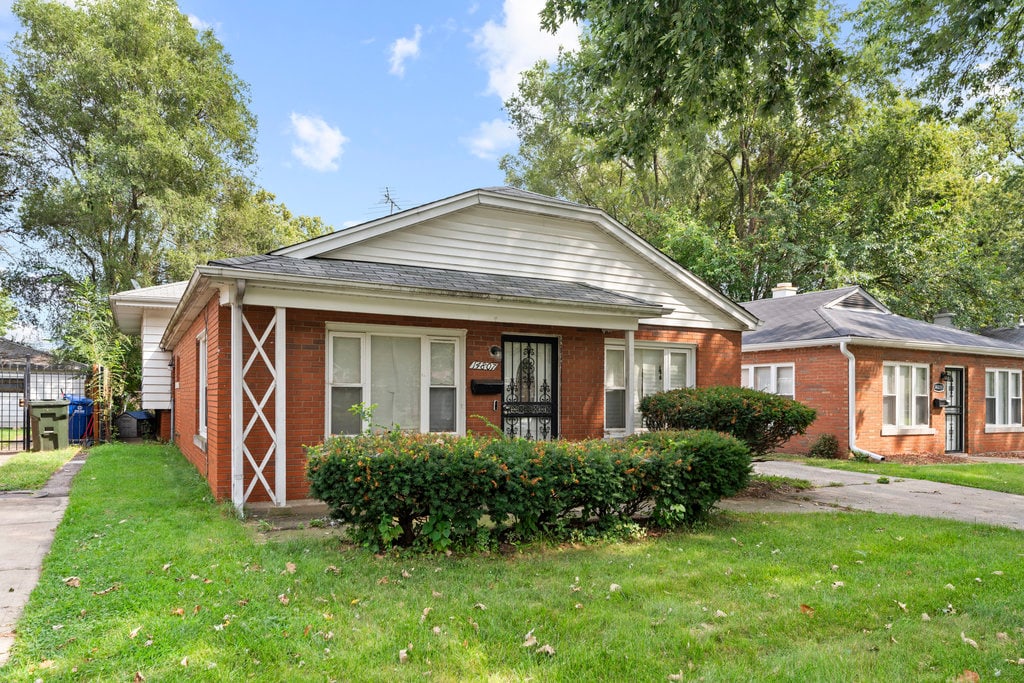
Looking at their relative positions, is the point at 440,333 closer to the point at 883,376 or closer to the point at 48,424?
the point at 48,424

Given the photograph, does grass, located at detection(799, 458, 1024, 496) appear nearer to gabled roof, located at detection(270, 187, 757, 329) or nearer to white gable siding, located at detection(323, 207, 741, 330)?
gabled roof, located at detection(270, 187, 757, 329)

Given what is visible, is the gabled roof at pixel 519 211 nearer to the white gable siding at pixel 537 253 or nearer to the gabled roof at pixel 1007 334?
the white gable siding at pixel 537 253

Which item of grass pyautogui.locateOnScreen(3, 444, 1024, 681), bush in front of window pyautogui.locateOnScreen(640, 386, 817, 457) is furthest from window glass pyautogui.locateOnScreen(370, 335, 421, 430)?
bush in front of window pyautogui.locateOnScreen(640, 386, 817, 457)

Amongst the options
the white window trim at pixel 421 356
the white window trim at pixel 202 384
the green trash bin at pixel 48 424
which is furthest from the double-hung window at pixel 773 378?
the green trash bin at pixel 48 424

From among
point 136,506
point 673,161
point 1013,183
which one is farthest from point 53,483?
point 673,161

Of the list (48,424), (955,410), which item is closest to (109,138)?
(48,424)

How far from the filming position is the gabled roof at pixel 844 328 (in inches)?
602

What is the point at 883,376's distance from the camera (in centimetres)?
1564

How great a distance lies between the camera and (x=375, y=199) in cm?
1484

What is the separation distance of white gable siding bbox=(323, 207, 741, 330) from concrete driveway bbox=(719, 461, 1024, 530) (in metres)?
3.70

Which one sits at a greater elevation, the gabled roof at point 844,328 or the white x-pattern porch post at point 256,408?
the gabled roof at point 844,328

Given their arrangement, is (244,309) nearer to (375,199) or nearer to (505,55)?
(375,199)

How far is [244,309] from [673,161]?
71.5 ft

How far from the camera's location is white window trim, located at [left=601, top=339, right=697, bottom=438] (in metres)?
10.2
